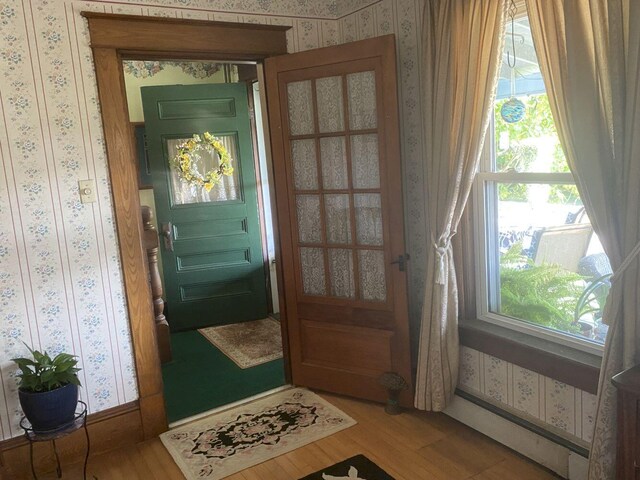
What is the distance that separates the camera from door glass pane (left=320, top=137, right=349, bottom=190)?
3.25 m

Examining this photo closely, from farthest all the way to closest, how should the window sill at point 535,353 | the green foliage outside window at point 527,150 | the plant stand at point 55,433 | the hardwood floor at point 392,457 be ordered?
the hardwood floor at point 392,457 < the plant stand at point 55,433 < the green foliage outside window at point 527,150 < the window sill at point 535,353

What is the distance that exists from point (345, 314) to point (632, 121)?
1.92 metres

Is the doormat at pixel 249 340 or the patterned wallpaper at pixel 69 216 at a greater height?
the patterned wallpaper at pixel 69 216

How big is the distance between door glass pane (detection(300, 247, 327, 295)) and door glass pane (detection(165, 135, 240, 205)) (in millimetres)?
1777

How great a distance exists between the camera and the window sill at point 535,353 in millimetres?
2346

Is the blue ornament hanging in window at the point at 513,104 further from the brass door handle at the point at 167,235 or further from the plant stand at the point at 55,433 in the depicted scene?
the brass door handle at the point at 167,235

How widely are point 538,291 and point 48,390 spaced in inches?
91.9

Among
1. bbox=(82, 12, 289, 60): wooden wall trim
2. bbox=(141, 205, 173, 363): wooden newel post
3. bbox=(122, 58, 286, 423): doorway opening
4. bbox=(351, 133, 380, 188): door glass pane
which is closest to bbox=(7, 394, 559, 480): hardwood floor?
bbox=(141, 205, 173, 363): wooden newel post

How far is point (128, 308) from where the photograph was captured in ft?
10.0

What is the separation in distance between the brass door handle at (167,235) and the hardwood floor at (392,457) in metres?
2.06

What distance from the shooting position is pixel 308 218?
3.43m

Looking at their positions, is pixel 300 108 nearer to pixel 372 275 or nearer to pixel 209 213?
pixel 372 275

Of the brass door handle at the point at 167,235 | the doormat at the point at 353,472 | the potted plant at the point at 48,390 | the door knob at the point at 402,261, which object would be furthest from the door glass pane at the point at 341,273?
the brass door handle at the point at 167,235

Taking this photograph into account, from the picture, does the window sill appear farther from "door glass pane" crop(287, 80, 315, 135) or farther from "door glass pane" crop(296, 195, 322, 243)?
"door glass pane" crop(287, 80, 315, 135)
